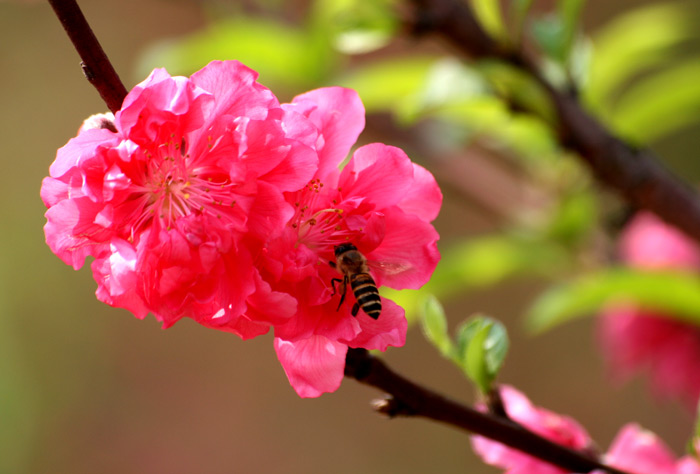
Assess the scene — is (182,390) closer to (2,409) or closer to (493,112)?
(2,409)

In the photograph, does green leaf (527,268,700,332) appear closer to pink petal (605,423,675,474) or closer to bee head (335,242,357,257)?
pink petal (605,423,675,474)

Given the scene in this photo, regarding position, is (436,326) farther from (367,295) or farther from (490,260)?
(490,260)

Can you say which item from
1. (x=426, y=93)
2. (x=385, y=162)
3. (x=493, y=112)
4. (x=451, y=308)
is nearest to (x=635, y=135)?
(x=493, y=112)

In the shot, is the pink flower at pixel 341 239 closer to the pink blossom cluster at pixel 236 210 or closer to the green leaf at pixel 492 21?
the pink blossom cluster at pixel 236 210

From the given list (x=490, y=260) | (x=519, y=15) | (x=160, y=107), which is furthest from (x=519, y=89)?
(x=160, y=107)

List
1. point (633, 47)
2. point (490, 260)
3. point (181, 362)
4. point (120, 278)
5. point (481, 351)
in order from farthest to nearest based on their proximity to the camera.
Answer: point (181, 362), point (633, 47), point (490, 260), point (481, 351), point (120, 278)

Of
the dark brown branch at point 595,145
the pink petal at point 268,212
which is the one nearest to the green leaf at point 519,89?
the dark brown branch at point 595,145

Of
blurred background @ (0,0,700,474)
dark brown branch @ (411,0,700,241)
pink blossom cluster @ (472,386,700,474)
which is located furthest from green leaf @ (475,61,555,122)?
blurred background @ (0,0,700,474)
